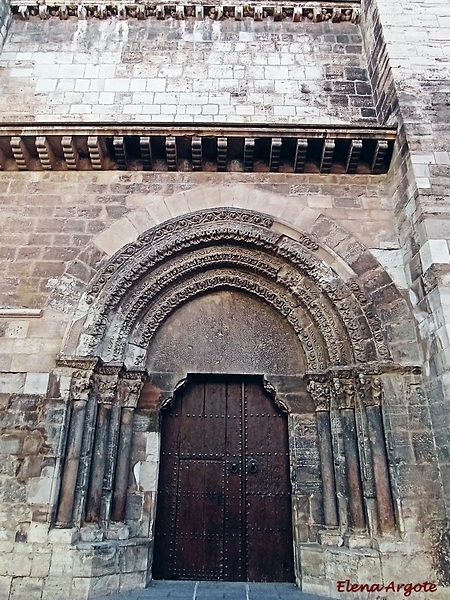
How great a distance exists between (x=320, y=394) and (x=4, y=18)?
6639mm

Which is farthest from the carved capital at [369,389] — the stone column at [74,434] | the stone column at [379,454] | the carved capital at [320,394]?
the stone column at [74,434]

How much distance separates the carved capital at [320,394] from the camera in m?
4.89

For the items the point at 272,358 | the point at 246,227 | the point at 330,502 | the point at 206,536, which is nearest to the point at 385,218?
the point at 246,227

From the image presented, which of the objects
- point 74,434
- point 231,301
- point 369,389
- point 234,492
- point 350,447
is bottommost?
point 234,492

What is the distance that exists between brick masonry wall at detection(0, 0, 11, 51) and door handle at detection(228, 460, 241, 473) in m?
6.31

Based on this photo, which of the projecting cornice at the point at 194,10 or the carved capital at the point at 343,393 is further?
the projecting cornice at the point at 194,10

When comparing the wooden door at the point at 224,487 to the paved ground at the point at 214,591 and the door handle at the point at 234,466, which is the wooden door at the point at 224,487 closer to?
the door handle at the point at 234,466

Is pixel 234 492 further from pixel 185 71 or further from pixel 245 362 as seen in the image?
pixel 185 71

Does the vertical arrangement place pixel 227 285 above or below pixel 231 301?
above

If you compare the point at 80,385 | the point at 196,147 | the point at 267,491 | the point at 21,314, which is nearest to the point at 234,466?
the point at 267,491

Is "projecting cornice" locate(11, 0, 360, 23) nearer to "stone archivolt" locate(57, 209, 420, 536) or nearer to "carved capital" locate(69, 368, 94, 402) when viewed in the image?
"stone archivolt" locate(57, 209, 420, 536)

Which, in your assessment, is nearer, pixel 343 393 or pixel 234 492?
pixel 343 393

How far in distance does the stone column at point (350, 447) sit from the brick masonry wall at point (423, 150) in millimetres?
747

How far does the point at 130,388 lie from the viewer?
4.96m
